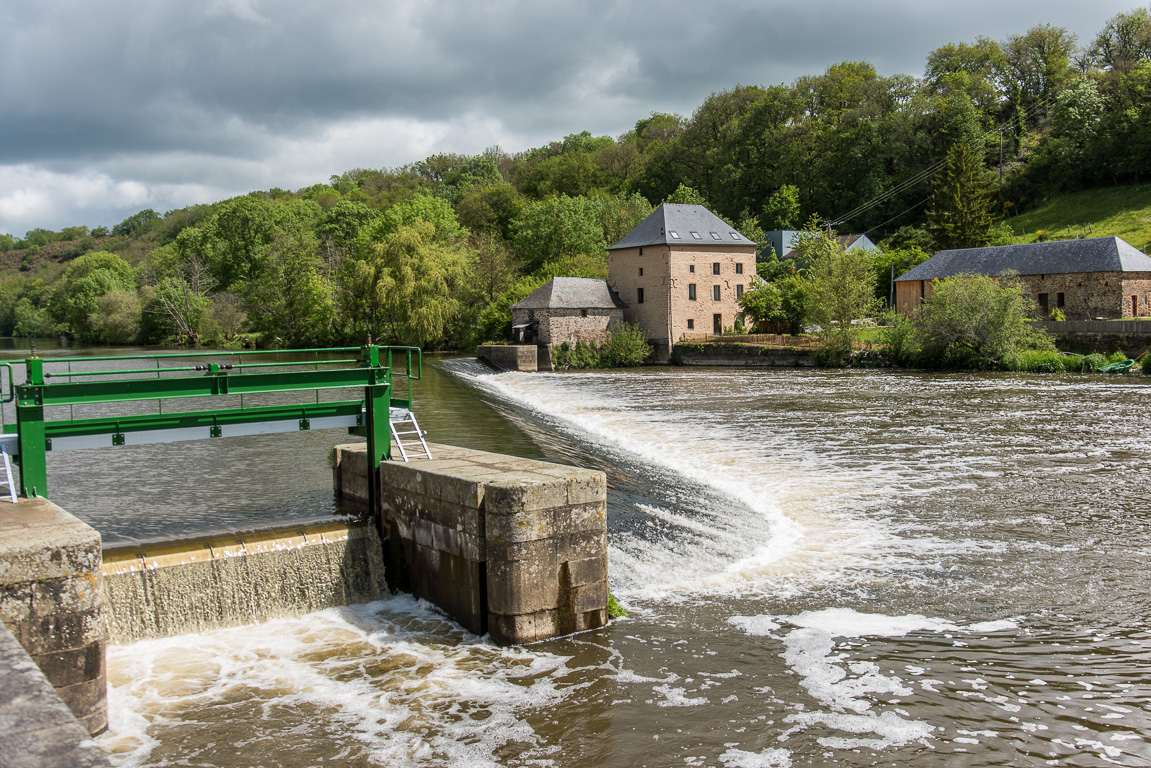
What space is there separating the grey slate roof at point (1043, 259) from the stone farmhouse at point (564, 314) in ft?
62.4

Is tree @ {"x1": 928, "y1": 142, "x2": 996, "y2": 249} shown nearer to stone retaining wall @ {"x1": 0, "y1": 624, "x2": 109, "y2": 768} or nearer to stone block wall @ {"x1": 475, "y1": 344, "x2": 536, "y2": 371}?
stone block wall @ {"x1": 475, "y1": 344, "x2": 536, "y2": 371}

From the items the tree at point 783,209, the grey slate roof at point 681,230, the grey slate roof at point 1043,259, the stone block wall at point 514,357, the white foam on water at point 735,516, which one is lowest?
the white foam on water at point 735,516

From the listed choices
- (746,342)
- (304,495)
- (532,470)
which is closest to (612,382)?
(746,342)

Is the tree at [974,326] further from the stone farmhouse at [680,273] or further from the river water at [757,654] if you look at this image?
the river water at [757,654]

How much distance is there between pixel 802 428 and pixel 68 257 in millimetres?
144065

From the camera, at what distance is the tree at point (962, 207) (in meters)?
60.6

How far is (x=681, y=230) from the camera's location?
51.3 m

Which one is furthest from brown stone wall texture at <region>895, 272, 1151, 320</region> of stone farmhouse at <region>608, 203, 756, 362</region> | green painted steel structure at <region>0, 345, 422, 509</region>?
green painted steel structure at <region>0, 345, 422, 509</region>

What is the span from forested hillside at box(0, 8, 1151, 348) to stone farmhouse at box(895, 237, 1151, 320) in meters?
10.9

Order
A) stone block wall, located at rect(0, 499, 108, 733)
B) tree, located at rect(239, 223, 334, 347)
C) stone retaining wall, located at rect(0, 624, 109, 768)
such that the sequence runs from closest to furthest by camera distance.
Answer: stone retaining wall, located at rect(0, 624, 109, 768), stone block wall, located at rect(0, 499, 108, 733), tree, located at rect(239, 223, 334, 347)

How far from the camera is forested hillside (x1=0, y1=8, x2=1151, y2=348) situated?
6072cm

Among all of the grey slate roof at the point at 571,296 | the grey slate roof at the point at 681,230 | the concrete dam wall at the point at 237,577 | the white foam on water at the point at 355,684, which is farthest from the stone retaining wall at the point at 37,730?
the grey slate roof at the point at 681,230

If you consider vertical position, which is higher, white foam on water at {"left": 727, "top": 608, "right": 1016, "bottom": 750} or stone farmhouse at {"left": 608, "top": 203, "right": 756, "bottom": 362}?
stone farmhouse at {"left": 608, "top": 203, "right": 756, "bottom": 362}

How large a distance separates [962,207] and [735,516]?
5679 centimetres
